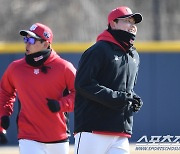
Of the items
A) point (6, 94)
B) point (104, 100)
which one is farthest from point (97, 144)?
point (6, 94)

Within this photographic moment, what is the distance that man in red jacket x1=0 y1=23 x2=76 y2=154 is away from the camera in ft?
20.6

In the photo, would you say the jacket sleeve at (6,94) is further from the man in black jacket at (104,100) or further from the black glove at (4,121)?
the man in black jacket at (104,100)

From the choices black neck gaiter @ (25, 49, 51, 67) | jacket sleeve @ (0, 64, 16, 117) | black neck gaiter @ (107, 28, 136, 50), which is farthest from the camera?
jacket sleeve @ (0, 64, 16, 117)

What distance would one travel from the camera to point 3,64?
12078mm

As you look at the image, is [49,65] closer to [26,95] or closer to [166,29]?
[26,95]

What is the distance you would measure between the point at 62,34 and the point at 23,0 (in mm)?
2585

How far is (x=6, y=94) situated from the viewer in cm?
663

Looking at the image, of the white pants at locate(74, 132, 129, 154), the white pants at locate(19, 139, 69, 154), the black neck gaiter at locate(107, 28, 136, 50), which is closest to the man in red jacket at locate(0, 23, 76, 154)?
the white pants at locate(19, 139, 69, 154)

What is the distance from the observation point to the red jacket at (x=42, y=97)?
6305 mm

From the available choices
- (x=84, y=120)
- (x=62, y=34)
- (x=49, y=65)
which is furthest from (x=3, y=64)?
(x=84, y=120)

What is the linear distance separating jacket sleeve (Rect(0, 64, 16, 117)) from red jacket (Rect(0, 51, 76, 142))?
0.04 m

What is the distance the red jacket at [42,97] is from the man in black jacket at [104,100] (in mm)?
855

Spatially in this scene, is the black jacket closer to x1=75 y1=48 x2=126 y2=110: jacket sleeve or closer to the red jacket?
x1=75 y1=48 x2=126 y2=110: jacket sleeve

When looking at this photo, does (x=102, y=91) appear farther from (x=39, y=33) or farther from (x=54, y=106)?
(x=39, y=33)
